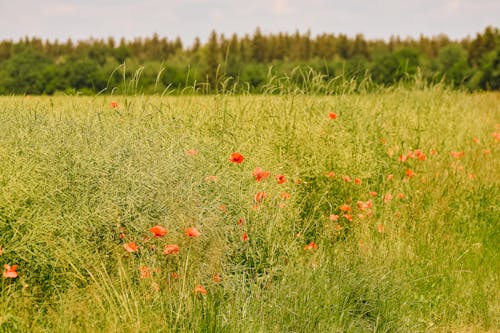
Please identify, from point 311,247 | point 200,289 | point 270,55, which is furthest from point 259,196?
point 270,55

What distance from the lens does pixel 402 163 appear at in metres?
5.29

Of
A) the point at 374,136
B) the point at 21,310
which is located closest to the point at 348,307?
the point at 21,310

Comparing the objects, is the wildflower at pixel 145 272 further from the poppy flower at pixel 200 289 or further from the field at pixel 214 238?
the poppy flower at pixel 200 289

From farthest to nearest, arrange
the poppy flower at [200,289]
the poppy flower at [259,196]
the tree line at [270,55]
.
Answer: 1. the tree line at [270,55]
2. the poppy flower at [259,196]
3. the poppy flower at [200,289]

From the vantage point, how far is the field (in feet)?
9.09

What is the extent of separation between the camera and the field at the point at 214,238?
9.09ft

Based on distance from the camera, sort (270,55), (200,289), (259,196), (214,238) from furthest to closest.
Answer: (270,55)
(259,196)
(214,238)
(200,289)

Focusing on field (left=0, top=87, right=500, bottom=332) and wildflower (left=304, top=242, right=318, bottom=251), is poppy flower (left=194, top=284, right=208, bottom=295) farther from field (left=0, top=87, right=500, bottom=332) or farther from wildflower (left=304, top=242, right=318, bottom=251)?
wildflower (left=304, top=242, right=318, bottom=251)

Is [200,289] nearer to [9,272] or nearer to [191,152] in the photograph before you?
[9,272]

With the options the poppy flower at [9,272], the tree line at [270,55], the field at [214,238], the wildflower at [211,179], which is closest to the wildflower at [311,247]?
the field at [214,238]

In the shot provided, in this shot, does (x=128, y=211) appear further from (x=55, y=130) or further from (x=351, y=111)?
(x=351, y=111)

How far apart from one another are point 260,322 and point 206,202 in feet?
2.70

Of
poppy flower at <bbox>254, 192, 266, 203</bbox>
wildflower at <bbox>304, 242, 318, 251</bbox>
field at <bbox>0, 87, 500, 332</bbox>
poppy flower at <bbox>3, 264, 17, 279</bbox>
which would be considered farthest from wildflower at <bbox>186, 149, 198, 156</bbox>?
poppy flower at <bbox>3, 264, 17, 279</bbox>

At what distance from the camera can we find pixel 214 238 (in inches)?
120
